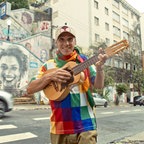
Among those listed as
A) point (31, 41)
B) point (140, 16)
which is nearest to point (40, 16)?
point (31, 41)

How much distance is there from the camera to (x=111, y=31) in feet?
150

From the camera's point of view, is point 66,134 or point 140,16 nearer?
point 66,134

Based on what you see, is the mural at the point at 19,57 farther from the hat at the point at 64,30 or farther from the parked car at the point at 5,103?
the hat at the point at 64,30

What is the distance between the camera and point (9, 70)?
82.3ft

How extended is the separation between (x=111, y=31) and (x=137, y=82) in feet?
29.2

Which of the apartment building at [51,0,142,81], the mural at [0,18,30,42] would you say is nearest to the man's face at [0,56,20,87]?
the mural at [0,18,30,42]

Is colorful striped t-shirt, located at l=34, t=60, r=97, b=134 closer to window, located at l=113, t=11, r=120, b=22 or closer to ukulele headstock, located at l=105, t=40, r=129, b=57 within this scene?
ukulele headstock, located at l=105, t=40, r=129, b=57

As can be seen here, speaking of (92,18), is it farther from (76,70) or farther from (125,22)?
(76,70)

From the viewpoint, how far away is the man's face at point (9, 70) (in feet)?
80.8

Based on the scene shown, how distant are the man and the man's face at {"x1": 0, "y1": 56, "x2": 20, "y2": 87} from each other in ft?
73.8

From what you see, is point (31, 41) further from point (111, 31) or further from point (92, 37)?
point (111, 31)

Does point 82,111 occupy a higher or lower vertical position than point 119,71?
lower

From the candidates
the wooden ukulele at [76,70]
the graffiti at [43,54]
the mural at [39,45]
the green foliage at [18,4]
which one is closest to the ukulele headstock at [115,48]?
the wooden ukulele at [76,70]

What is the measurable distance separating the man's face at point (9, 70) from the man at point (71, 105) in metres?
22.5
